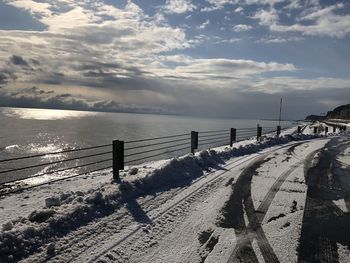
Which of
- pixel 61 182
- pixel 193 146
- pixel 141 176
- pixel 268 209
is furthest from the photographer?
pixel 193 146

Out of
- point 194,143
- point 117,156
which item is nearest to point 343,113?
point 194,143

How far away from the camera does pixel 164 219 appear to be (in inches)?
259

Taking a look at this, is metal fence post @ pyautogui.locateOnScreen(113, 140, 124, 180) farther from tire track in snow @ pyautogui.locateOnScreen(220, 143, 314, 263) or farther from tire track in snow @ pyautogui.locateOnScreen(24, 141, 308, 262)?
tire track in snow @ pyautogui.locateOnScreen(220, 143, 314, 263)

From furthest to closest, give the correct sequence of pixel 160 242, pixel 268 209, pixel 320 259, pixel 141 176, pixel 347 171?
pixel 347 171 < pixel 141 176 < pixel 268 209 < pixel 160 242 < pixel 320 259

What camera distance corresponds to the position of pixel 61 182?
10266mm

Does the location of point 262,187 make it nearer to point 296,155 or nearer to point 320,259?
point 320,259

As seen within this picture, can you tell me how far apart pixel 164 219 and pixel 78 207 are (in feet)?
5.56

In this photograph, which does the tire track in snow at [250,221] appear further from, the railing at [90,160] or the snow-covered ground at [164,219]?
the railing at [90,160]

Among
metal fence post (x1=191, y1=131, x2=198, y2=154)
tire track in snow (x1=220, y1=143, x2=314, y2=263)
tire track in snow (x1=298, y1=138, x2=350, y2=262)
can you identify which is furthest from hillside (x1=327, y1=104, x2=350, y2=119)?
tire track in snow (x1=220, y1=143, x2=314, y2=263)

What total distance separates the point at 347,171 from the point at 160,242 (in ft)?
33.2

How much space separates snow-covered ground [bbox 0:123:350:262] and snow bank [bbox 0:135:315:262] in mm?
16

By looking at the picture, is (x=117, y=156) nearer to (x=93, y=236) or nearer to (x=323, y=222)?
(x=93, y=236)

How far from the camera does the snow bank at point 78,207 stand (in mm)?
5137

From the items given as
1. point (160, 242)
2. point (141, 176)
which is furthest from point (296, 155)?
point (160, 242)
